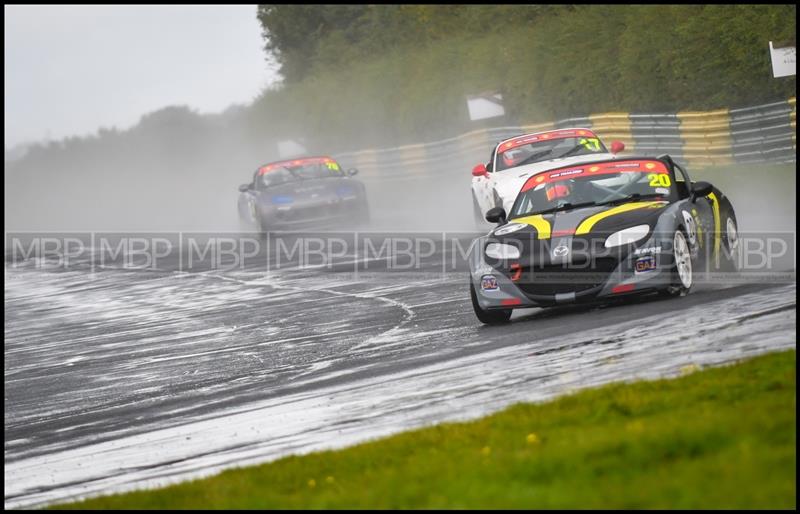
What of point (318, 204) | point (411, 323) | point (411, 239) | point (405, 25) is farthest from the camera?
point (405, 25)

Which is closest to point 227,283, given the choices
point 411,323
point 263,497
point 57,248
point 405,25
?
point 411,323

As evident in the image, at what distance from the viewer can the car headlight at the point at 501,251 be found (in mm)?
12062

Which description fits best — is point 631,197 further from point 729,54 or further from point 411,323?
point 729,54

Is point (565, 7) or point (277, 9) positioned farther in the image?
point (277, 9)

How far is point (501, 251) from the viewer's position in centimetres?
1219

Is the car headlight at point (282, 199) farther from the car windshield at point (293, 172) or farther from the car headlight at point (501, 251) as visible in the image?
the car headlight at point (501, 251)

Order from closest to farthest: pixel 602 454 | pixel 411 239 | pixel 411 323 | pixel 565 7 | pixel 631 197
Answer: pixel 602 454 < pixel 631 197 < pixel 411 323 < pixel 411 239 < pixel 565 7

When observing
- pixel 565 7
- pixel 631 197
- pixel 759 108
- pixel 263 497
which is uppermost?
pixel 565 7

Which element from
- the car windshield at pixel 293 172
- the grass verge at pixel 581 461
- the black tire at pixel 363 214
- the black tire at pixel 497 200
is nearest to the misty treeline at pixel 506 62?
the black tire at pixel 497 200

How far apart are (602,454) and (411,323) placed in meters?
7.71

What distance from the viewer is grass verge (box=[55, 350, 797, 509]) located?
5.36 meters

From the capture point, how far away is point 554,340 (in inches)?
429

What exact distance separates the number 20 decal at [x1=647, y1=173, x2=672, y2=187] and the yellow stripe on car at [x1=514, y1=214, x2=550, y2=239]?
41.7 inches

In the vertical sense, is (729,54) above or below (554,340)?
above
